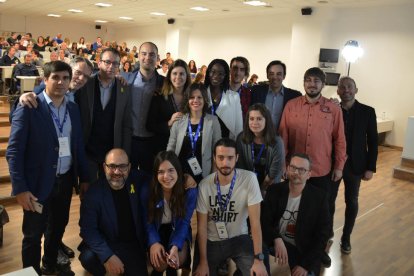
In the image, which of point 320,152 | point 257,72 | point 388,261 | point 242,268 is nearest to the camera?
point 242,268

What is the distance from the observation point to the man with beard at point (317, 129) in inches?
109

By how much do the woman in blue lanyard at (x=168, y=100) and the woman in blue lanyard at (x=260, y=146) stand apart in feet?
1.78

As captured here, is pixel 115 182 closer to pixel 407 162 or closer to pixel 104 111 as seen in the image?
pixel 104 111

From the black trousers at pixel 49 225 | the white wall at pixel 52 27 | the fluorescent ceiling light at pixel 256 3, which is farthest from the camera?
the white wall at pixel 52 27

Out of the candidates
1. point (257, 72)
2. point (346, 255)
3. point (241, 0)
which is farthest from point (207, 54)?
point (346, 255)

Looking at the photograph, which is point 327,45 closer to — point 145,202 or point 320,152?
point 320,152

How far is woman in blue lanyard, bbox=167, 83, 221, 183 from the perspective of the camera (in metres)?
2.57

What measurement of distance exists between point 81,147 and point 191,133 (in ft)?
2.44

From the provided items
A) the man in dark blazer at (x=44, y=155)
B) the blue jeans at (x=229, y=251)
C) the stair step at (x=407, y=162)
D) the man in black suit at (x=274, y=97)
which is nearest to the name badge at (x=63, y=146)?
the man in dark blazer at (x=44, y=155)

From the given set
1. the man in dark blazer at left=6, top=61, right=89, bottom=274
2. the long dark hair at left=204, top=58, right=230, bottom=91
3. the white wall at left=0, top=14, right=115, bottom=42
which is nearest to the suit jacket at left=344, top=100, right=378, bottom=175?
the long dark hair at left=204, top=58, right=230, bottom=91

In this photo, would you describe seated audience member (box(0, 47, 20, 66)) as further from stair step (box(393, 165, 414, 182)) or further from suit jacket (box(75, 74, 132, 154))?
stair step (box(393, 165, 414, 182))

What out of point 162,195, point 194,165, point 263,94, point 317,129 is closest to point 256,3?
point 263,94

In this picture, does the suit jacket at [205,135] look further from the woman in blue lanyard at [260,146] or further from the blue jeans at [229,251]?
the blue jeans at [229,251]

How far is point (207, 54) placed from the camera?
1427 centimetres
